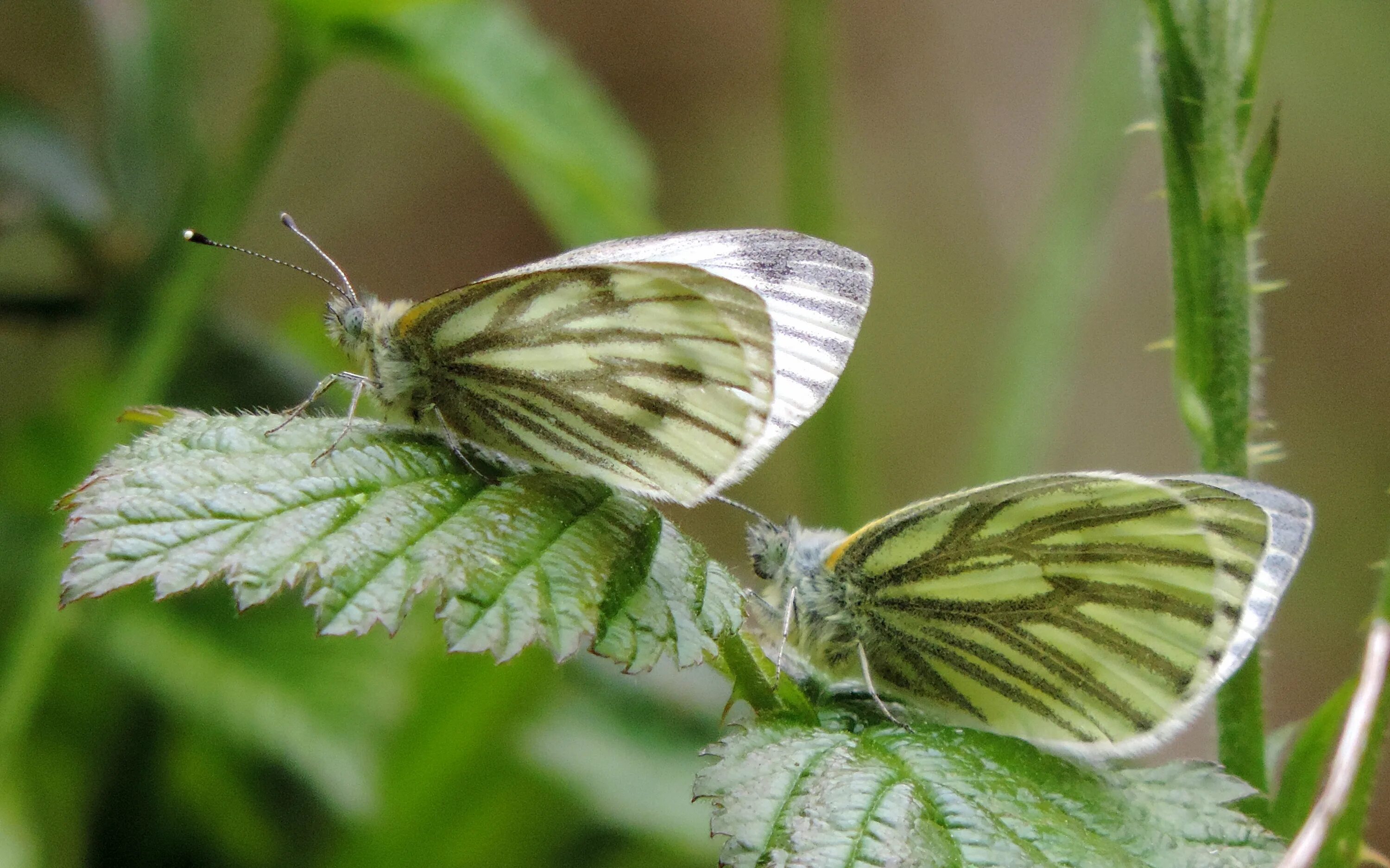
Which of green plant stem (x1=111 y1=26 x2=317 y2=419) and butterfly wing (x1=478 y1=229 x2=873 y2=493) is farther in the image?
green plant stem (x1=111 y1=26 x2=317 y2=419)

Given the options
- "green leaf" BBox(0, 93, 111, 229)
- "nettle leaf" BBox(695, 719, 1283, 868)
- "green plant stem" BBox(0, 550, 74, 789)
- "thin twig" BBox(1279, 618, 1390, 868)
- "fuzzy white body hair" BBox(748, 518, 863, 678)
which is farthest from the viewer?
"green leaf" BBox(0, 93, 111, 229)

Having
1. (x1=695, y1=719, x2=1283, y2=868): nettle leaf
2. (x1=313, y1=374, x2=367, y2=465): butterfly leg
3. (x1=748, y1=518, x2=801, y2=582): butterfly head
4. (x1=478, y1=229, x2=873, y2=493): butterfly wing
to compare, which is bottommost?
(x1=695, y1=719, x2=1283, y2=868): nettle leaf

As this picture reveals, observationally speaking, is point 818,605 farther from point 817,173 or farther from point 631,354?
point 817,173

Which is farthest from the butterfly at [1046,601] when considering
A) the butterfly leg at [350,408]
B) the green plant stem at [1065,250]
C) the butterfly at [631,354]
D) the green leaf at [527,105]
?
the green leaf at [527,105]

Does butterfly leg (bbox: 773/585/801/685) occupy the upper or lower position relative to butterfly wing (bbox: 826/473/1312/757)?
lower

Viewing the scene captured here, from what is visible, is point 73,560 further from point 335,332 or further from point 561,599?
point 335,332

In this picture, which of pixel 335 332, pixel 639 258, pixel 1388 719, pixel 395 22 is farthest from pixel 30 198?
pixel 1388 719

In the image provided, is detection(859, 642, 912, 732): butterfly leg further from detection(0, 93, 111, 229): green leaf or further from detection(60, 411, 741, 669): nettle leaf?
detection(0, 93, 111, 229): green leaf

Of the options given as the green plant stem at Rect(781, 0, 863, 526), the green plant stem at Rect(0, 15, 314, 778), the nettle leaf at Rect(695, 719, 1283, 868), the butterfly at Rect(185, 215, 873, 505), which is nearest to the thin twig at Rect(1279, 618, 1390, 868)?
the nettle leaf at Rect(695, 719, 1283, 868)
